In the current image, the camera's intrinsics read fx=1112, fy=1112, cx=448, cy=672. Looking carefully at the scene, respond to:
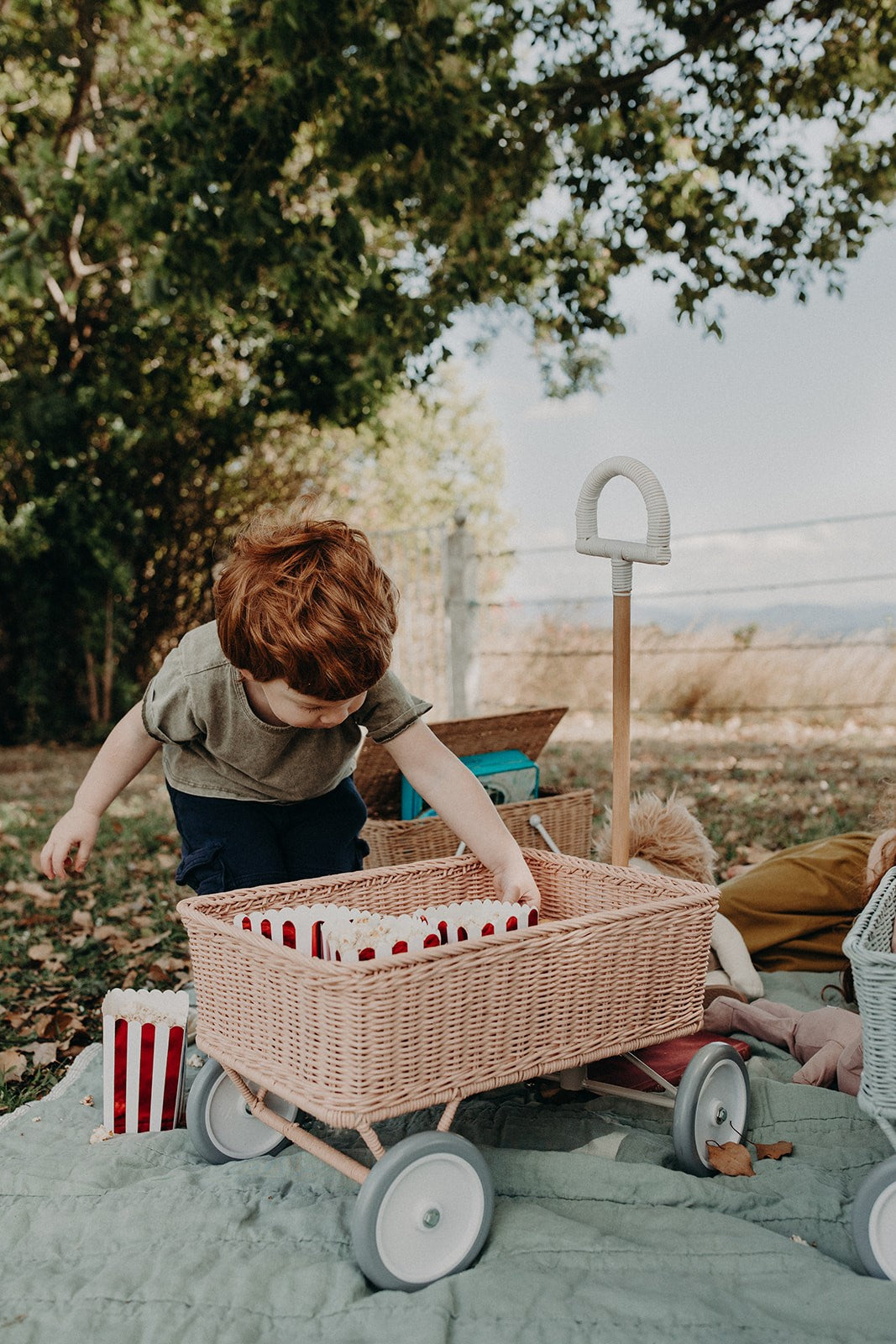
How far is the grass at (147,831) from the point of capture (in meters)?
3.43

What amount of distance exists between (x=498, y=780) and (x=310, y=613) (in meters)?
1.96

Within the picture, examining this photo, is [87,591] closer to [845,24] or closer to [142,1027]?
[845,24]

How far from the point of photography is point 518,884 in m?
2.35

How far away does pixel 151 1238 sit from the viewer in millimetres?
1965

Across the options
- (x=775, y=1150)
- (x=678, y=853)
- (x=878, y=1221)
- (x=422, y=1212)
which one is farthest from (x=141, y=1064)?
(x=678, y=853)

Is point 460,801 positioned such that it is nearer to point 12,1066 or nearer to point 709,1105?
point 709,1105

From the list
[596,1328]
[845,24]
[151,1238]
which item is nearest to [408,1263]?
[596,1328]

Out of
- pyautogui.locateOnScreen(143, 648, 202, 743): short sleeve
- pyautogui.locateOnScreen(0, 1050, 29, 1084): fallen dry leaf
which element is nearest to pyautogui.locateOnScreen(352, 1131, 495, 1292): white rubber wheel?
pyautogui.locateOnScreen(143, 648, 202, 743): short sleeve

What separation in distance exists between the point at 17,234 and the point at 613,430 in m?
28.6

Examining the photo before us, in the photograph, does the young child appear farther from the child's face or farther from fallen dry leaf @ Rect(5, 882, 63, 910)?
fallen dry leaf @ Rect(5, 882, 63, 910)

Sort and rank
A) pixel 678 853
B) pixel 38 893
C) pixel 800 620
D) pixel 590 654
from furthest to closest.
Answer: pixel 800 620, pixel 590 654, pixel 38 893, pixel 678 853

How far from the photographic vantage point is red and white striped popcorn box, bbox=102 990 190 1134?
2.35m

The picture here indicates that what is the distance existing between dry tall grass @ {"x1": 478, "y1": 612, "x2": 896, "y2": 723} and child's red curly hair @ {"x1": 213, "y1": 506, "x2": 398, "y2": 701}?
22.3ft

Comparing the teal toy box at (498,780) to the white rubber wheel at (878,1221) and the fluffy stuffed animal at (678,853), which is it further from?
the white rubber wheel at (878,1221)
